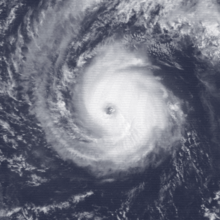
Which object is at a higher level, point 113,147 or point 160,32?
point 160,32

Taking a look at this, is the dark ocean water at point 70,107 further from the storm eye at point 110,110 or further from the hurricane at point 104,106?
the storm eye at point 110,110

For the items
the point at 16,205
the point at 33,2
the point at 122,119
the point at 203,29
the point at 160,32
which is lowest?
the point at 16,205

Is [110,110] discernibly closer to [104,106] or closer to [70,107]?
[104,106]

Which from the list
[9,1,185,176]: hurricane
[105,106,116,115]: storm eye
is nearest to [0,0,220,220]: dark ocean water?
[9,1,185,176]: hurricane

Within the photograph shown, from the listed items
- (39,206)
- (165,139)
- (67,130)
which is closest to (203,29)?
(165,139)

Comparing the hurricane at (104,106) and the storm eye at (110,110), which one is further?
the storm eye at (110,110)

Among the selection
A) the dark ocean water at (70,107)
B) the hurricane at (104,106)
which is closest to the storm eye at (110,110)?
the hurricane at (104,106)

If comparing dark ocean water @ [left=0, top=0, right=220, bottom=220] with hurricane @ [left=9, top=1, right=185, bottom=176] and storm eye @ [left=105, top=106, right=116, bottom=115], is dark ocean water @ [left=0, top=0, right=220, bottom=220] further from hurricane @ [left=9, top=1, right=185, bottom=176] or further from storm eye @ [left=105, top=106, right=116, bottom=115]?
storm eye @ [left=105, top=106, right=116, bottom=115]

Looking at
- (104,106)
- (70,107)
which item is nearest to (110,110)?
(104,106)

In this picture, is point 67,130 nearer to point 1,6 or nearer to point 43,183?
point 43,183
